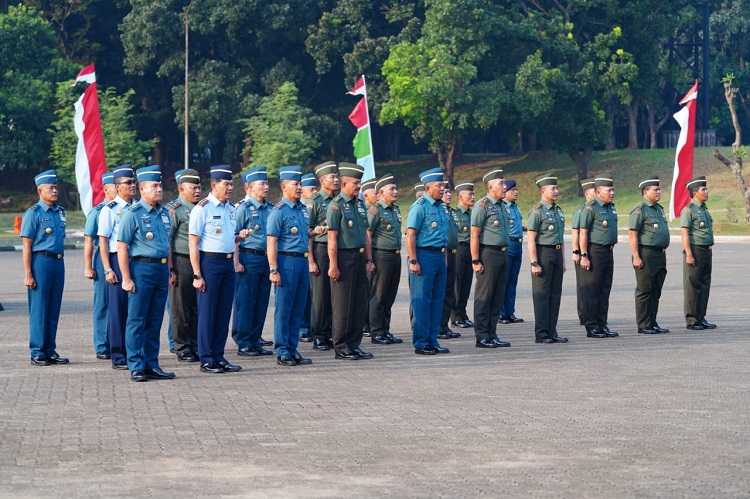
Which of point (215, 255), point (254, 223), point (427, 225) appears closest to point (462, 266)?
point (427, 225)

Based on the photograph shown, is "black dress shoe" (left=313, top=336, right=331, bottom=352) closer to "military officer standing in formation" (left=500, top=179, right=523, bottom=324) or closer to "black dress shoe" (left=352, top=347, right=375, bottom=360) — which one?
"black dress shoe" (left=352, top=347, right=375, bottom=360)

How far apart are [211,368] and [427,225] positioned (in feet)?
9.72

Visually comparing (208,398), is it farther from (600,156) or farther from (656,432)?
→ (600,156)

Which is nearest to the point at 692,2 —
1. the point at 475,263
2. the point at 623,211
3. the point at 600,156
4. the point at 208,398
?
the point at 600,156

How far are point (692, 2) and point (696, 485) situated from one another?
5922 cm

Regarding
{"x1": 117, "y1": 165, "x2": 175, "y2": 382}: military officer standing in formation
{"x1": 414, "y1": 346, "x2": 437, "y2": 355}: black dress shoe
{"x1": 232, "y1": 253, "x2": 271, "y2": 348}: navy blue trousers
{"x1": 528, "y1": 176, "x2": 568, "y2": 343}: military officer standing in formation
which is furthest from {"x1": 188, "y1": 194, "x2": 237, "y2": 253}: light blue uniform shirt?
{"x1": 528, "y1": 176, "x2": 568, "y2": 343}: military officer standing in formation

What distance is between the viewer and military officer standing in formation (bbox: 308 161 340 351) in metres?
13.9

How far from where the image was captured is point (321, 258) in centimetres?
1420

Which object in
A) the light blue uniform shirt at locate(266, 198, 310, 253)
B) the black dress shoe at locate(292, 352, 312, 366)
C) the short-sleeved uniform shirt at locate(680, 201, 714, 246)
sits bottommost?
the black dress shoe at locate(292, 352, 312, 366)

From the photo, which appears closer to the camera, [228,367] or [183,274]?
[228,367]

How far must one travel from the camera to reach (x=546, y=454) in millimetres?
A: 8234

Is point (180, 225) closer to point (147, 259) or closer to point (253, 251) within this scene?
point (253, 251)

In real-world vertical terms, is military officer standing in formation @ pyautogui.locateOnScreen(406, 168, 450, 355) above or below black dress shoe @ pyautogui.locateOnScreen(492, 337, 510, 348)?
above

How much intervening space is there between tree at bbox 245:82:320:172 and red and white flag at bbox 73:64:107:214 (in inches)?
1266
